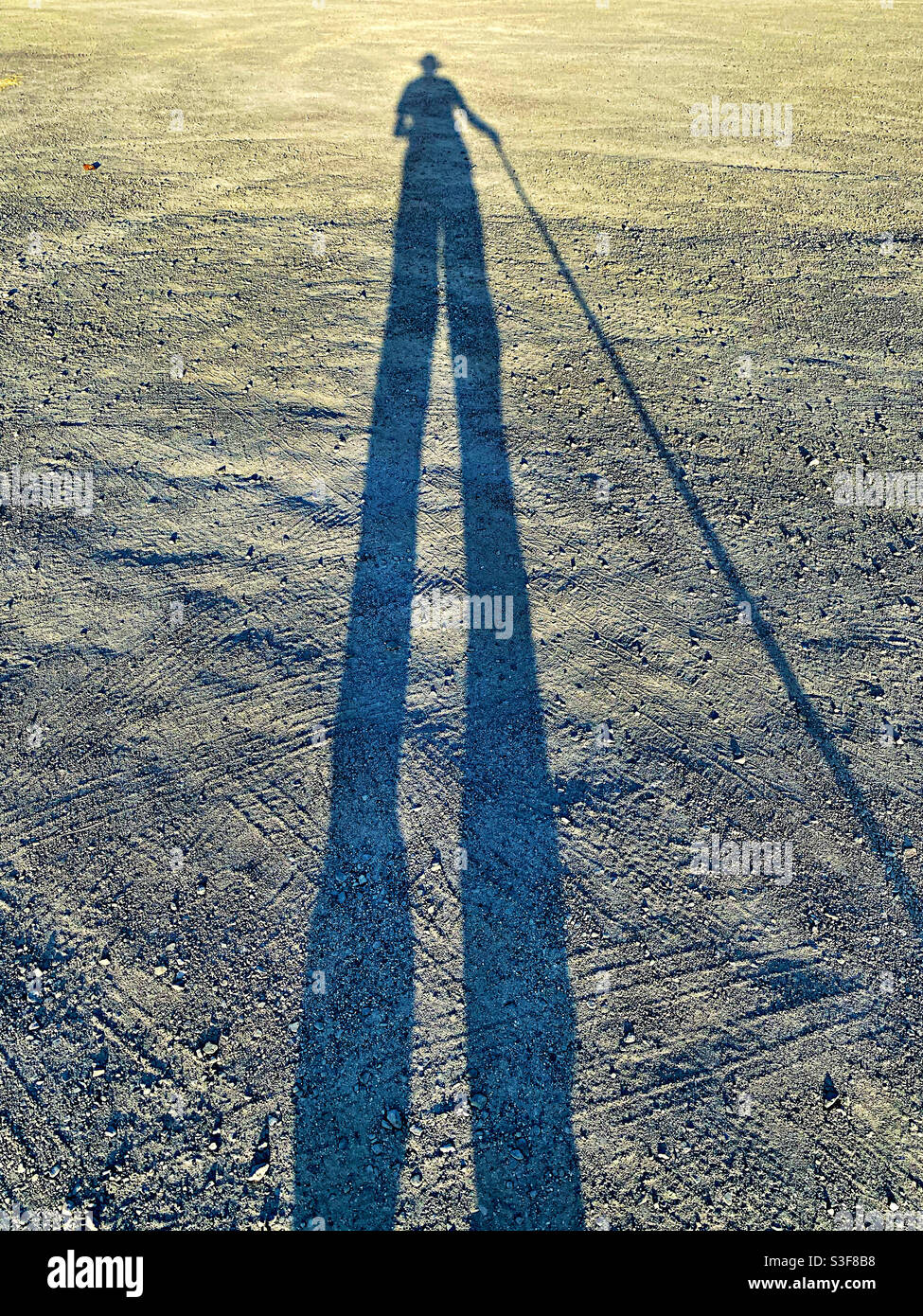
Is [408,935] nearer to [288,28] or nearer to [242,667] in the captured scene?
[242,667]

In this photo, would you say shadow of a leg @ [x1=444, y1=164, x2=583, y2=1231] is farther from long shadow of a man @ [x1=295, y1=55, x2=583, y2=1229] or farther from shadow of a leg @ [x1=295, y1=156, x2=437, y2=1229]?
shadow of a leg @ [x1=295, y1=156, x2=437, y2=1229]

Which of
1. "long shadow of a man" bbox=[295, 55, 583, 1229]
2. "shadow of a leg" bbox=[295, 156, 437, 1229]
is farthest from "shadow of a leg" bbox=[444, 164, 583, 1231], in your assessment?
"shadow of a leg" bbox=[295, 156, 437, 1229]

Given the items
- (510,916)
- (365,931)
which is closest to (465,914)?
(510,916)

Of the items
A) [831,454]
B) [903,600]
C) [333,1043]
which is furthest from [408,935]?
[831,454]

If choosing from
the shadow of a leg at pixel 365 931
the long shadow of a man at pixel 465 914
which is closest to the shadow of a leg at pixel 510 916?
the long shadow of a man at pixel 465 914

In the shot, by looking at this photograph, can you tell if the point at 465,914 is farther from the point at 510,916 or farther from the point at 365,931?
the point at 365,931

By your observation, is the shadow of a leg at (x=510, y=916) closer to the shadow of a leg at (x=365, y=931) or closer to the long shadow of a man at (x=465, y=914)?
the long shadow of a man at (x=465, y=914)
